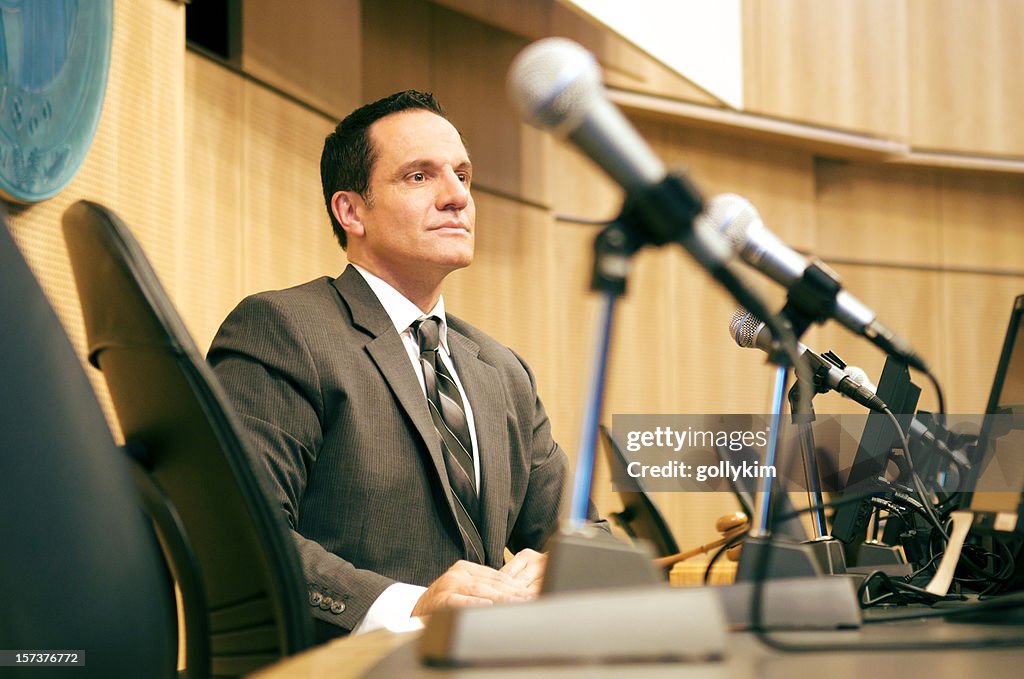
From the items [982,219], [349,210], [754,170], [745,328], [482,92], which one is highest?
[482,92]

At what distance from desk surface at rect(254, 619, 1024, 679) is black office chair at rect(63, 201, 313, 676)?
0.35ft

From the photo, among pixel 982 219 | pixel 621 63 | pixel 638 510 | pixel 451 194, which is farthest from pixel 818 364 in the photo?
pixel 982 219

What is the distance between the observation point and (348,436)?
1.67m

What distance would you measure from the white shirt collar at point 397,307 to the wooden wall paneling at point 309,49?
1.64m

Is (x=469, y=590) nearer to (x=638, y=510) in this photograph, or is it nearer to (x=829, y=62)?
(x=638, y=510)

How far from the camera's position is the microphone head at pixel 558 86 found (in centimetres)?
72

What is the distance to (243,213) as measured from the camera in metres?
3.31

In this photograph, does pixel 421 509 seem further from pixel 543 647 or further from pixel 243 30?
pixel 243 30

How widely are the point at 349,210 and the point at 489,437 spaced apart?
0.57 meters

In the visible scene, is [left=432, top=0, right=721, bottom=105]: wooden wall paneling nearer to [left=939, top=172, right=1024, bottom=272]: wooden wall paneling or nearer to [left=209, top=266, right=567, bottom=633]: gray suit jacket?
[left=939, top=172, right=1024, bottom=272]: wooden wall paneling

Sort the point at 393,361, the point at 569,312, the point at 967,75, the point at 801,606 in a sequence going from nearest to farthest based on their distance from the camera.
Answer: the point at 801,606, the point at 393,361, the point at 569,312, the point at 967,75

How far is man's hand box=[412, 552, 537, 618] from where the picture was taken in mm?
1299

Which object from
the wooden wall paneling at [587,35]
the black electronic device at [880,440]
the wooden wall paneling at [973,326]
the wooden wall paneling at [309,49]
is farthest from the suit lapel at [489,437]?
the wooden wall paneling at [973,326]

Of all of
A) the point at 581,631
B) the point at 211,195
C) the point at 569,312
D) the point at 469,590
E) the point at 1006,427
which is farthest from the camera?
the point at 569,312
